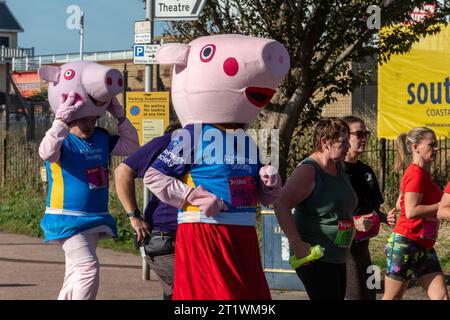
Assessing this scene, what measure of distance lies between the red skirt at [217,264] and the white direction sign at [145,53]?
509cm

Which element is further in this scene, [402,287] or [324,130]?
[402,287]

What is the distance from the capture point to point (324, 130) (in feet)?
22.0

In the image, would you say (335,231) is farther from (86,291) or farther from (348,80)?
(348,80)

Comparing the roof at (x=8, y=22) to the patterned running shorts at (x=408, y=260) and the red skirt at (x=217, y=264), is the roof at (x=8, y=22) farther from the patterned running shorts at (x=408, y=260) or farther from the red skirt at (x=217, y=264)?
the red skirt at (x=217, y=264)

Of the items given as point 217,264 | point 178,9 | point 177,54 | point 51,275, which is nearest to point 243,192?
point 217,264

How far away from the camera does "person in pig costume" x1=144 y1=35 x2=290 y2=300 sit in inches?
221

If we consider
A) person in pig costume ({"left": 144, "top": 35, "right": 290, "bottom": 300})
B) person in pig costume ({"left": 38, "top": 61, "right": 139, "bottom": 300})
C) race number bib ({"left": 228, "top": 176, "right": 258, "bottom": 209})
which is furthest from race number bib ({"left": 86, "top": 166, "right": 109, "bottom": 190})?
race number bib ({"left": 228, "top": 176, "right": 258, "bottom": 209})

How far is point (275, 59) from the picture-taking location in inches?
239

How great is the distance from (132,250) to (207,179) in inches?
318

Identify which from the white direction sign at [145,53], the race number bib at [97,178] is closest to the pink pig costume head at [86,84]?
the race number bib at [97,178]

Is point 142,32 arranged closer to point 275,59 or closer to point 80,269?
point 80,269

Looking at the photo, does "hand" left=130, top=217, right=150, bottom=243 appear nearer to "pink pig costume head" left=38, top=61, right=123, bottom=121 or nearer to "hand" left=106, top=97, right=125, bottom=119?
"pink pig costume head" left=38, top=61, right=123, bottom=121

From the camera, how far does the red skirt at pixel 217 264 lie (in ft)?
18.2

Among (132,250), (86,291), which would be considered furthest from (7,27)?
(86,291)
